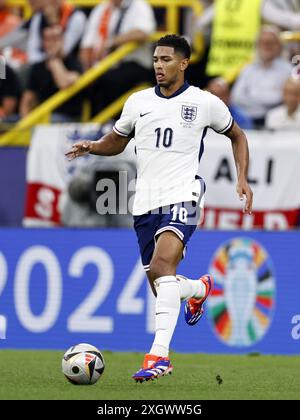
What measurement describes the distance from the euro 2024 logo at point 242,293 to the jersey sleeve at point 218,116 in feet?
11.1

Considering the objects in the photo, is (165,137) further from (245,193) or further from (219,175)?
(219,175)

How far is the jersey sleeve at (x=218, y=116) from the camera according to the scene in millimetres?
8945

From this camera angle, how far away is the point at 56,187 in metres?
13.7

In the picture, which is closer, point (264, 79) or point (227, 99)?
point (227, 99)

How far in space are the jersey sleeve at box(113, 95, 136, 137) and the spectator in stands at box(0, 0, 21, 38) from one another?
8.62 metres

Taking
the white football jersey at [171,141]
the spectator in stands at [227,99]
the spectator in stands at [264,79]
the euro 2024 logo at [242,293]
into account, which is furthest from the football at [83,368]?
the spectator in stands at [264,79]

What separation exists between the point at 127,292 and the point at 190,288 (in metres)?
3.37

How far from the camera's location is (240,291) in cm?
1215

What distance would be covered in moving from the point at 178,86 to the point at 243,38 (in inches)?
274

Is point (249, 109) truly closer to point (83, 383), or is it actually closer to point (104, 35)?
point (104, 35)

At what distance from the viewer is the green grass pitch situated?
7.66 meters

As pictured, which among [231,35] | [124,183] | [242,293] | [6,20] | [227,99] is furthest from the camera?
[6,20]

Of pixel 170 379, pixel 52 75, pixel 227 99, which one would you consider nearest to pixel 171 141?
pixel 170 379

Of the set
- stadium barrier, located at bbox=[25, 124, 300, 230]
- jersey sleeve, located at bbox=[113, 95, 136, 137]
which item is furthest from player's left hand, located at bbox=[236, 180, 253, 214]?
stadium barrier, located at bbox=[25, 124, 300, 230]
